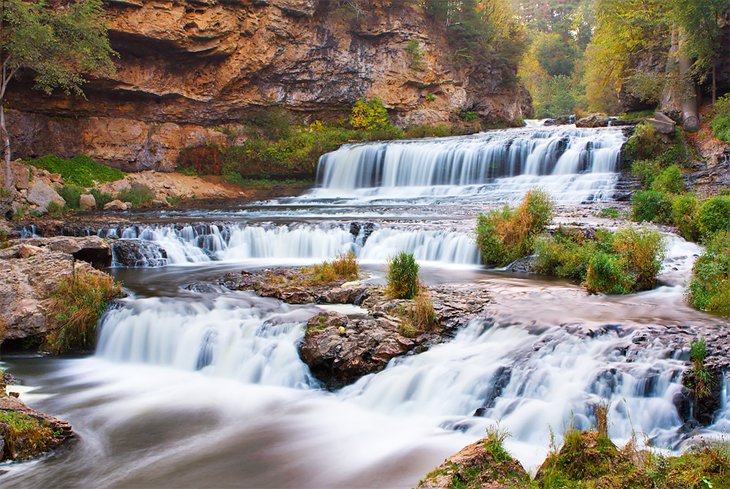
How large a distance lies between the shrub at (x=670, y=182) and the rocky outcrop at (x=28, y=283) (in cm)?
1646

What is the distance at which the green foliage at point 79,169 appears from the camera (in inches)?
1006

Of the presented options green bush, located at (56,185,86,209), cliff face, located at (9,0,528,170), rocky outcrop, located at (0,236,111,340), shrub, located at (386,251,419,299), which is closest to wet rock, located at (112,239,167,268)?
rocky outcrop, located at (0,236,111,340)

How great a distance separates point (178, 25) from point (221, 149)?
6517 mm

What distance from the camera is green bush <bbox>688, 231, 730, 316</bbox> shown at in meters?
8.56

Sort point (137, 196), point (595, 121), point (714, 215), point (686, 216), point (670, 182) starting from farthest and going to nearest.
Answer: point (595, 121)
point (137, 196)
point (670, 182)
point (686, 216)
point (714, 215)

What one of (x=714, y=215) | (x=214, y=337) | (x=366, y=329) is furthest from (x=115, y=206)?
(x=714, y=215)

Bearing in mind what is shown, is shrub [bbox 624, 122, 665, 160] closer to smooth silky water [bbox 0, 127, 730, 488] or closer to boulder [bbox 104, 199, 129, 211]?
smooth silky water [bbox 0, 127, 730, 488]

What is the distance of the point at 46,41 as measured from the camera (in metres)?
19.9

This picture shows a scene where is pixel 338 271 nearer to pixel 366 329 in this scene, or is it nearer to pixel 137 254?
pixel 366 329

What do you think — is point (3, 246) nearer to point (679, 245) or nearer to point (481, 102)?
point (679, 245)

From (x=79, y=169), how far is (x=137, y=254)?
13533mm

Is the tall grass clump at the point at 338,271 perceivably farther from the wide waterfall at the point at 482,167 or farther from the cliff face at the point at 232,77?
the cliff face at the point at 232,77

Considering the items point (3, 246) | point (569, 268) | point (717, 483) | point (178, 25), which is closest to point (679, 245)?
point (569, 268)

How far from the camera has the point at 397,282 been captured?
32.6 ft
